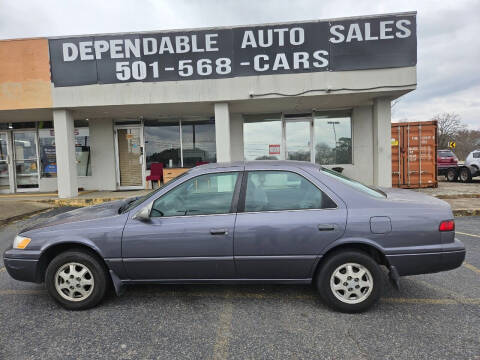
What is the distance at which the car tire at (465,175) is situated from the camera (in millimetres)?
14141

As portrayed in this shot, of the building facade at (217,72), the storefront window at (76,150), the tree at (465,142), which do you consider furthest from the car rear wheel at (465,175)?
the tree at (465,142)

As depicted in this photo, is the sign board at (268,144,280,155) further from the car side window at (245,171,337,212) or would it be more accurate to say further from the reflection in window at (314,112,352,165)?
the car side window at (245,171,337,212)

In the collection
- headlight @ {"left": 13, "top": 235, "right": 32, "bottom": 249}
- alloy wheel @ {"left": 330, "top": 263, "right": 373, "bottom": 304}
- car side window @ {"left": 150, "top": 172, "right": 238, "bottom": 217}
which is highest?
car side window @ {"left": 150, "top": 172, "right": 238, "bottom": 217}

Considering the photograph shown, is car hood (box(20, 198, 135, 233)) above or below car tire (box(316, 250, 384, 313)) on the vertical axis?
above

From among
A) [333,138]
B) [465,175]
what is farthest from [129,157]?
[465,175]

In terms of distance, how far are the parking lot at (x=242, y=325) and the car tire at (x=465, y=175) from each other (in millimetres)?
13770

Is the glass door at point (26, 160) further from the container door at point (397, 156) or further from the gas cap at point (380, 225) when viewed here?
the container door at point (397, 156)

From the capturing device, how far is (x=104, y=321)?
270 centimetres

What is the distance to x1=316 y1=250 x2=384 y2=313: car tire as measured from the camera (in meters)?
2.70

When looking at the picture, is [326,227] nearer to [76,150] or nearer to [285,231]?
[285,231]

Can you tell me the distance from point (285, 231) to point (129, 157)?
31.6 ft

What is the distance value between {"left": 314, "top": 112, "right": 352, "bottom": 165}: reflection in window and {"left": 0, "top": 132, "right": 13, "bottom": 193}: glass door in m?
11.8

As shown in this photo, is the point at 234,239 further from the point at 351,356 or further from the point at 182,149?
the point at 182,149

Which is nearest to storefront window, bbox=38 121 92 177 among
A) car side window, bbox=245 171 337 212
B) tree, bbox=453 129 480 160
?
car side window, bbox=245 171 337 212
